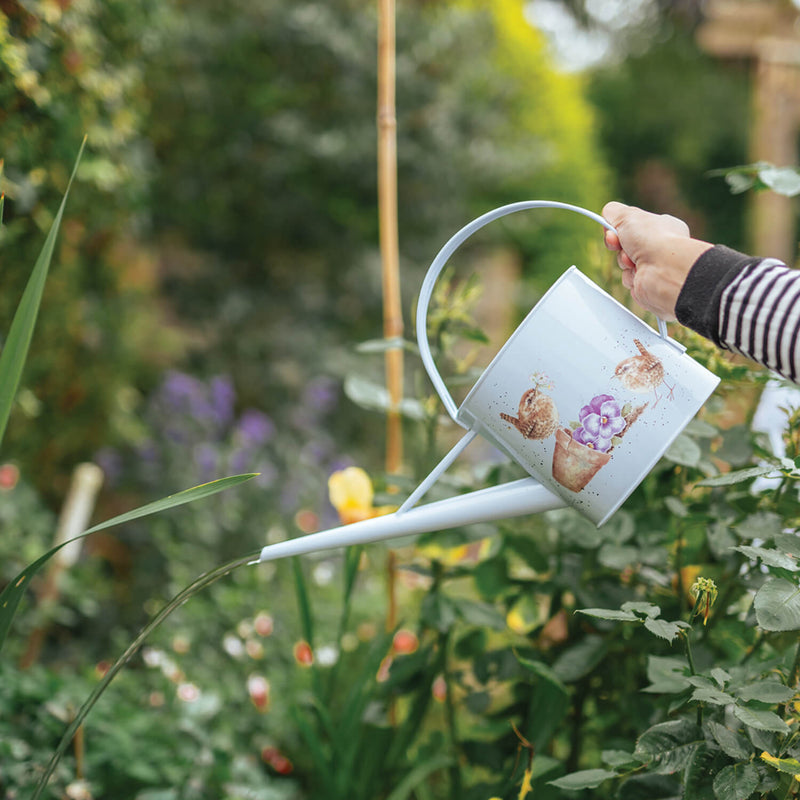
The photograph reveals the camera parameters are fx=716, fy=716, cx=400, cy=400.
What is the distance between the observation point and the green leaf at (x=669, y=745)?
66cm

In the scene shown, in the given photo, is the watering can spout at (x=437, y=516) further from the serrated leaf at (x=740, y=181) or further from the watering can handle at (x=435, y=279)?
the serrated leaf at (x=740, y=181)

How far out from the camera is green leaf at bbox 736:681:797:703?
1.99ft

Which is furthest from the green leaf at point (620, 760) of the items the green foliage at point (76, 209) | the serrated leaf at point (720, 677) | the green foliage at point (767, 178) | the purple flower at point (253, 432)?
the purple flower at point (253, 432)

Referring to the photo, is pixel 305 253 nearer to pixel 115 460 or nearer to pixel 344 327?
pixel 344 327

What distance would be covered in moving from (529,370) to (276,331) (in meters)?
2.57

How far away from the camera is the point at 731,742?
638 millimetres

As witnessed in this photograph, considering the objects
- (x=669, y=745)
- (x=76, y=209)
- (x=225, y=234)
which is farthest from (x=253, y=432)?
(x=669, y=745)

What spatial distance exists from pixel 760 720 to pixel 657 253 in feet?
1.32

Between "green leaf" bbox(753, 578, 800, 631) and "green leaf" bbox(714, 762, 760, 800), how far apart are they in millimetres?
134

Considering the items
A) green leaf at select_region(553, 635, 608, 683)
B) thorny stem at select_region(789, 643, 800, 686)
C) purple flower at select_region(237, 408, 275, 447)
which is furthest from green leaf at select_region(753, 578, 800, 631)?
purple flower at select_region(237, 408, 275, 447)

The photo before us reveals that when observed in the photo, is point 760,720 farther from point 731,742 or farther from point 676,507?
point 676,507

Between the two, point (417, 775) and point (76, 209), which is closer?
point (417, 775)

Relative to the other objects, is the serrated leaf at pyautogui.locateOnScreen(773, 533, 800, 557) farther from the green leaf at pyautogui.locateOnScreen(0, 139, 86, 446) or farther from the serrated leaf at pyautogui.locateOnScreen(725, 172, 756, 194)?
the green leaf at pyautogui.locateOnScreen(0, 139, 86, 446)

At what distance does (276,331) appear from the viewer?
10.2 feet
